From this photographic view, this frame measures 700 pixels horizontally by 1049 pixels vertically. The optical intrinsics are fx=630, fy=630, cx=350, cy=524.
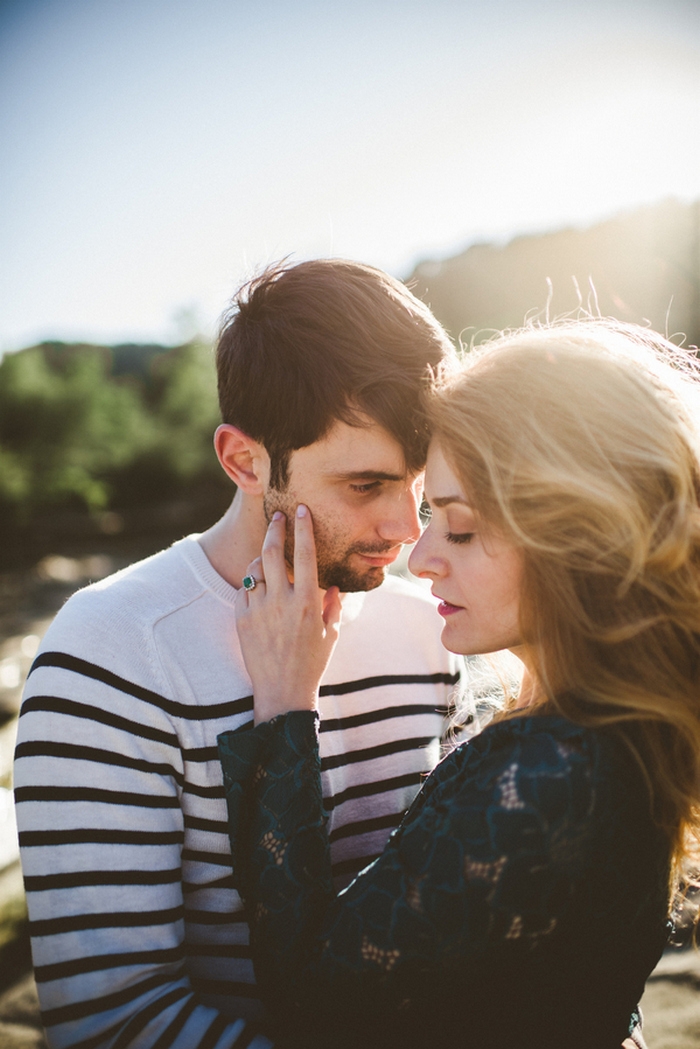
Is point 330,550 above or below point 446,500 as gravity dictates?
below

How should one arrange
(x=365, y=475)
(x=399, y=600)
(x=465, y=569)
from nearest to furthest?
1. (x=465, y=569)
2. (x=365, y=475)
3. (x=399, y=600)

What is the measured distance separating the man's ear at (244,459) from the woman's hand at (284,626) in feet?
0.58

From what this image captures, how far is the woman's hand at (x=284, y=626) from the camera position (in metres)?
1.57

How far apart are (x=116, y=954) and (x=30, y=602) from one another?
48.8ft

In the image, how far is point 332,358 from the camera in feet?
6.03

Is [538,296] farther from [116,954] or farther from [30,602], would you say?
[116,954]

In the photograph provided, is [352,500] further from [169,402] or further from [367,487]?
[169,402]

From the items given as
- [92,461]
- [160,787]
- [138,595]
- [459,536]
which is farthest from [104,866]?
[92,461]

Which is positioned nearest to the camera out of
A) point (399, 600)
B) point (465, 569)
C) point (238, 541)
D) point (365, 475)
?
point (465, 569)

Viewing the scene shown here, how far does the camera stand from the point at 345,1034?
121 centimetres

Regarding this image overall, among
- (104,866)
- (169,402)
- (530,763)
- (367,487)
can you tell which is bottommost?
(104,866)

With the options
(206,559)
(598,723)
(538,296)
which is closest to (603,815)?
(598,723)

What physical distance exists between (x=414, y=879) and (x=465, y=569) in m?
0.65

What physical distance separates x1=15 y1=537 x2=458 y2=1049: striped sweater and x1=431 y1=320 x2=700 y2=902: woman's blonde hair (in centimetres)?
64
